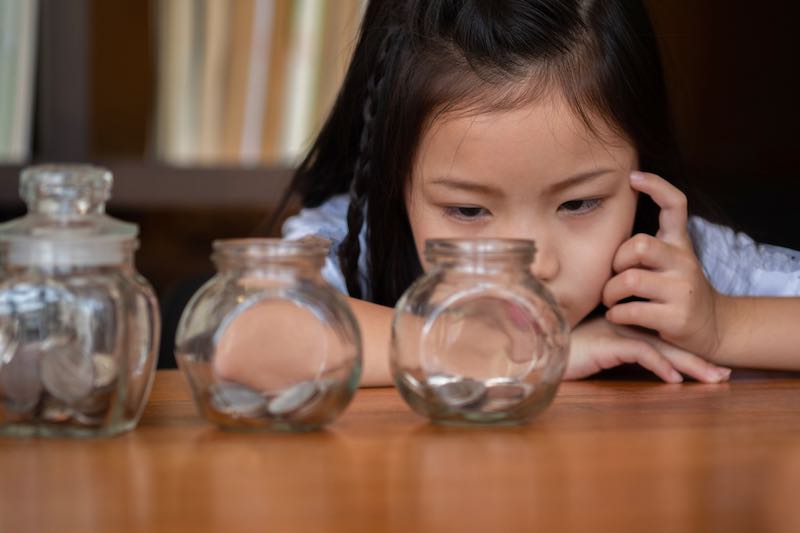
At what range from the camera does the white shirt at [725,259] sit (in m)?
1.71

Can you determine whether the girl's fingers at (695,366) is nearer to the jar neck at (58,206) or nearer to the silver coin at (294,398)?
the silver coin at (294,398)

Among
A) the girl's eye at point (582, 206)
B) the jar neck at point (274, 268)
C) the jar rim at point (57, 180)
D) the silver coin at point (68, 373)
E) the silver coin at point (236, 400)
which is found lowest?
the silver coin at point (236, 400)

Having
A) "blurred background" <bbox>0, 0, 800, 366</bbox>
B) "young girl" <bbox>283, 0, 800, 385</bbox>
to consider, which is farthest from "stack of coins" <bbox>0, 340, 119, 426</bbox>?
"blurred background" <bbox>0, 0, 800, 366</bbox>

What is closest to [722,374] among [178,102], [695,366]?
[695,366]

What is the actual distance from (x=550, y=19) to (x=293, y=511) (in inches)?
39.4

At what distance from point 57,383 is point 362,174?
947 millimetres

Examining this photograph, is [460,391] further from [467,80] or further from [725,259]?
[725,259]

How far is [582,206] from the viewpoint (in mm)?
1424

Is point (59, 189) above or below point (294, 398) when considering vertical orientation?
above

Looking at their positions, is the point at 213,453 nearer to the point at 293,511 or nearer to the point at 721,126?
the point at 293,511

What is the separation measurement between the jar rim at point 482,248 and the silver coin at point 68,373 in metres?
0.25

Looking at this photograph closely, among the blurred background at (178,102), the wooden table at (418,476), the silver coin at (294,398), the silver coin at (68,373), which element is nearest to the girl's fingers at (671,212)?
the wooden table at (418,476)

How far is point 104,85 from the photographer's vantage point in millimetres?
2727

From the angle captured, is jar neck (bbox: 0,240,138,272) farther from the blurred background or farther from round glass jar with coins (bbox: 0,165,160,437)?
the blurred background
